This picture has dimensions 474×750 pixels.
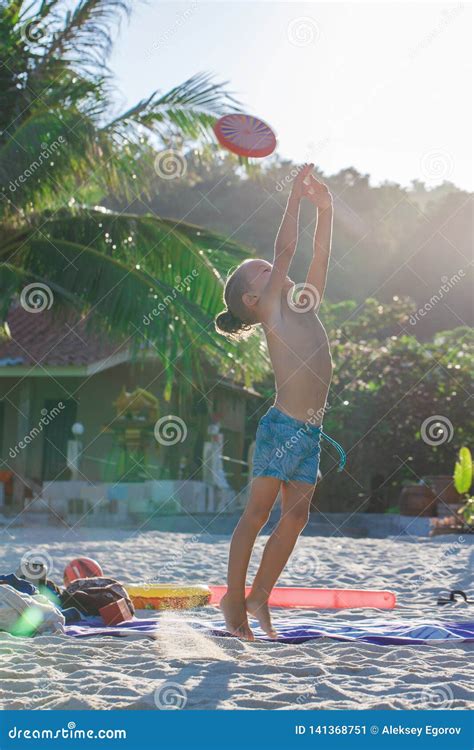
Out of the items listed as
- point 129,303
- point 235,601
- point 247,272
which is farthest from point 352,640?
point 129,303

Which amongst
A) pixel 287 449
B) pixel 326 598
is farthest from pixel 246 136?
pixel 287 449

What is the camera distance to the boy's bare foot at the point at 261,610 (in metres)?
4.47

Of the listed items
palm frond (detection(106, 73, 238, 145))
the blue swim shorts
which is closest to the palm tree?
palm frond (detection(106, 73, 238, 145))

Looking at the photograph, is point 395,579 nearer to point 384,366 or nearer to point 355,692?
point 355,692

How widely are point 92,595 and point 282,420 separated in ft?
5.02

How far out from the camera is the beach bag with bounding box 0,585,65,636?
4.47 m

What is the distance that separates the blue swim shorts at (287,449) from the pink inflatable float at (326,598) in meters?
1.90

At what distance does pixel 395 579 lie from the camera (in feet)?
25.4

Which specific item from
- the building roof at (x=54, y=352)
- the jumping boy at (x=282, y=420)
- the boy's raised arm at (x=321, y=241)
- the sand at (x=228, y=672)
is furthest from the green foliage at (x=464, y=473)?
the jumping boy at (x=282, y=420)

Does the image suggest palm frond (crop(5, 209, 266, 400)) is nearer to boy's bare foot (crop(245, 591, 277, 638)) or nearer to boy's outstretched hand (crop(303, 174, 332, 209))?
boy's outstretched hand (crop(303, 174, 332, 209))

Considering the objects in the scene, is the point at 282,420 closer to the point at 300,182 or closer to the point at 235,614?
the point at 235,614

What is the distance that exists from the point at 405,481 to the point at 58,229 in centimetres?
974

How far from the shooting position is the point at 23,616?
14.7 feet

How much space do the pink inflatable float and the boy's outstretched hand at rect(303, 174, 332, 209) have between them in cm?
257
